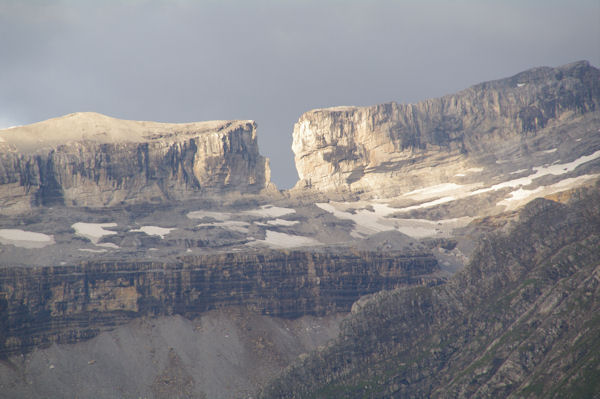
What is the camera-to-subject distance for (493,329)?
5994 inches

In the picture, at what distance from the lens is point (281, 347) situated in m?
195

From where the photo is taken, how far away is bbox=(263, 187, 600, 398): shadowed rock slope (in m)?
135

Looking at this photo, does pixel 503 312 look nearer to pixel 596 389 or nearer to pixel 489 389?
pixel 489 389

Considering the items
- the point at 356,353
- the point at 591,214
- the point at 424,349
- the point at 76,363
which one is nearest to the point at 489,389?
the point at 424,349

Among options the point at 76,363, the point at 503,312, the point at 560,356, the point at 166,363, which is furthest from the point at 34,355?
the point at 560,356

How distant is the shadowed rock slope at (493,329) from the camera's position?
135 m

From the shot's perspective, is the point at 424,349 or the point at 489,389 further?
the point at 424,349

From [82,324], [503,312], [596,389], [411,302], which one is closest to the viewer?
[596,389]

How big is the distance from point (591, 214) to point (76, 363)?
356 feet

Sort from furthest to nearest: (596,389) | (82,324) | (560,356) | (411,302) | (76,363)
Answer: (82,324) < (76,363) < (411,302) < (560,356) < (596,389)

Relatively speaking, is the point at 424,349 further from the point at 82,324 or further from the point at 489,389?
the point at 82,324

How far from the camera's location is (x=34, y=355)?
181 m

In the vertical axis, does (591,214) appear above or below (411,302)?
above

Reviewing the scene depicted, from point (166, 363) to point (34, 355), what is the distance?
2733 centimetres
